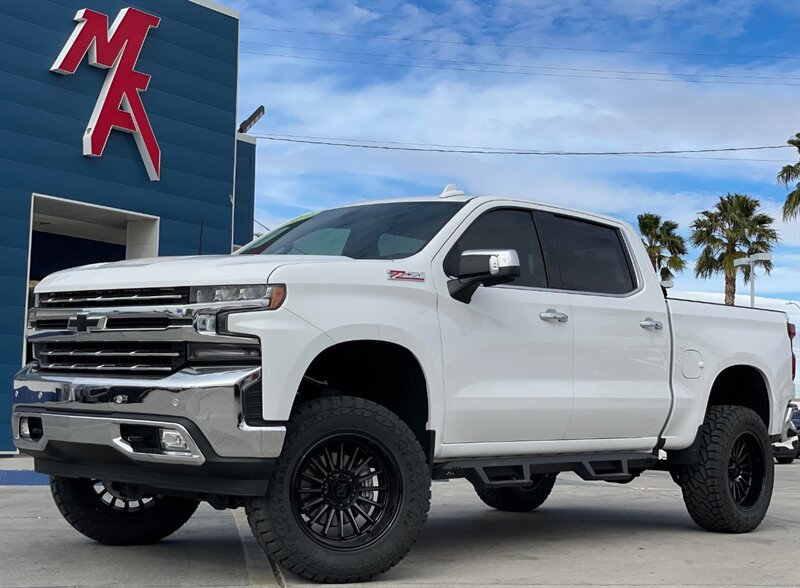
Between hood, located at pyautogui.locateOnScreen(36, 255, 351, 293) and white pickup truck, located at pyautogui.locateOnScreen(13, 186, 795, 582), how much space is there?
1 centimetres

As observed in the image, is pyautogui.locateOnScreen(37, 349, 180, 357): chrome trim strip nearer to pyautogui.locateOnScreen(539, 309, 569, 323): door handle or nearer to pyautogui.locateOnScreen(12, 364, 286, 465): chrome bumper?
pyautogui.locateOnScreen(12, 364, 286, 465): chrome bumper

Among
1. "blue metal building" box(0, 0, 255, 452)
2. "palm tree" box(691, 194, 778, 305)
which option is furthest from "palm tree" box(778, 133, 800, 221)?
"blue metal building" box(0, 0, 255, 452)

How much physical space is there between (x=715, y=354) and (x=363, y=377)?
307cm

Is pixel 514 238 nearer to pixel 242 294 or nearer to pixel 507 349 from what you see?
pixel 507 349

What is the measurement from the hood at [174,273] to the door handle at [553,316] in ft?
4.70

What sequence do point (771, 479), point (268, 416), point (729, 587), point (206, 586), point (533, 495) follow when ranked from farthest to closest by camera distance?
point (533, 495) < point (771, 479) < point (729, 587) < point (206, 586) < point (268, 416)

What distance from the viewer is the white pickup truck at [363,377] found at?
4.68 meters

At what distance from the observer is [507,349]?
5.79 meters

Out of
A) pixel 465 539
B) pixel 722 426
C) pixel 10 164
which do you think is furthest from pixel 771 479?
Result: pixel 10 164

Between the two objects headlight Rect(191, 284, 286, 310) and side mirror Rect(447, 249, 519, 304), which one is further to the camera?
side mirror Rect(447, 249, 519, 304)

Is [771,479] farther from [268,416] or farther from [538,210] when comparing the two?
[268,416]

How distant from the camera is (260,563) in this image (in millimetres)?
5652

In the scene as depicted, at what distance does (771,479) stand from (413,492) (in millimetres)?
3930

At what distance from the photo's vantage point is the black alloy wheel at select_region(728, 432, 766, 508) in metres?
7.61
